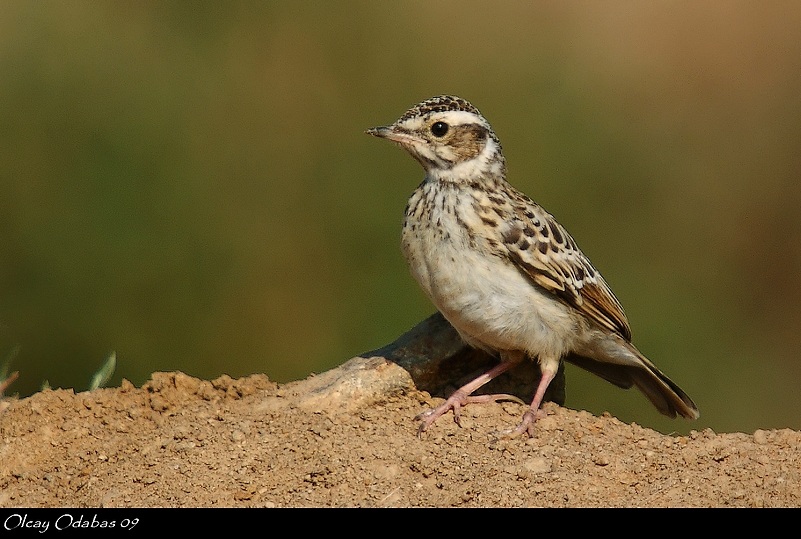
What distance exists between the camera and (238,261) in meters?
11.0

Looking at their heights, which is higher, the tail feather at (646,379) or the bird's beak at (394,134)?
the bird's beak at (394,134)

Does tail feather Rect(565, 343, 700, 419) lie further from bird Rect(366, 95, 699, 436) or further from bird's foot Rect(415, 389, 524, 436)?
bird's foot Rect(415, 389, 524, 436)

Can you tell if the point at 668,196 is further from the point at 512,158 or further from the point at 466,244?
the point at 466,244

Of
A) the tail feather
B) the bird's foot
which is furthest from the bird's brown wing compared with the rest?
the bird's foot

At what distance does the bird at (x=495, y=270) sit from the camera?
7234 mm

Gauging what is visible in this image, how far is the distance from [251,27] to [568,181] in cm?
332

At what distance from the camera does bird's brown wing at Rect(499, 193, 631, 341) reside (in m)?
7.40

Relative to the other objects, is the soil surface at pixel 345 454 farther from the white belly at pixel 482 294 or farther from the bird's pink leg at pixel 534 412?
the white belly at pixel 482 294

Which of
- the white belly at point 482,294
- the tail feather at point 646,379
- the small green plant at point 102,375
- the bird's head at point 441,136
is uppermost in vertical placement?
the bird's head at point 441,136

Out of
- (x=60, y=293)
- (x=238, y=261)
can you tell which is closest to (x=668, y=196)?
(x=238, y=261)

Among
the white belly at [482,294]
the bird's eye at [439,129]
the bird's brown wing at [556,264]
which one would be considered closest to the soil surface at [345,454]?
the white belly at [482,294]

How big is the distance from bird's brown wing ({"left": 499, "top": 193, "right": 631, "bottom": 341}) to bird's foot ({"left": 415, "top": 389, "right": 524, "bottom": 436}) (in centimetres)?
69

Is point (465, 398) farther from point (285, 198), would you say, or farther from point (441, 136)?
point (285, 198)

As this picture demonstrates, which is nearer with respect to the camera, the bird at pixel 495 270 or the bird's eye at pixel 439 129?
the bird at pixel 495 270
